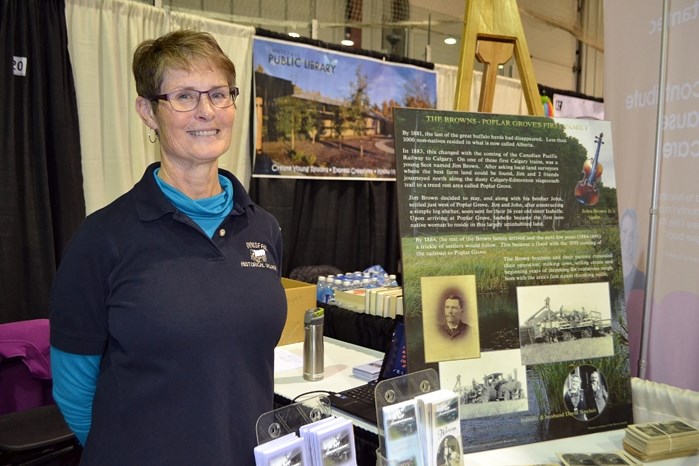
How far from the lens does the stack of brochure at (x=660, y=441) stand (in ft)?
4.47

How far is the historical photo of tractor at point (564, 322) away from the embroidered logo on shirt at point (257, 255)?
650mm

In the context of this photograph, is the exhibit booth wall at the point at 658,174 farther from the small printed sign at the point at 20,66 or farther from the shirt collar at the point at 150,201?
the small printed sign at the point at 20,66

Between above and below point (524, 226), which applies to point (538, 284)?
below

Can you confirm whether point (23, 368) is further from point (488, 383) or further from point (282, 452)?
point (488, 383)

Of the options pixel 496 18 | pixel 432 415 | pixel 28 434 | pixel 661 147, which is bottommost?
pixel 28 434

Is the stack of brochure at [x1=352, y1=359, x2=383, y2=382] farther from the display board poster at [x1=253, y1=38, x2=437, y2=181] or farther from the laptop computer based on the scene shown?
the display board poster at [x1=253, y1=38, x2=437, y2=181]

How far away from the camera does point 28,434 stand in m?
1.94

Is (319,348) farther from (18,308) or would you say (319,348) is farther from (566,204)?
(18,308)

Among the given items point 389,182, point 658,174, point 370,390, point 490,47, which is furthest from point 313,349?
point 389,182

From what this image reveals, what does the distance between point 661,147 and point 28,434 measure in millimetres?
2437

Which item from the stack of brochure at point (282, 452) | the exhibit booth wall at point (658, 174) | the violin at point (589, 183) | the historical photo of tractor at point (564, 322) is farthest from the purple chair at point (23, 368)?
the exhibit booth wall at point (658, 174)

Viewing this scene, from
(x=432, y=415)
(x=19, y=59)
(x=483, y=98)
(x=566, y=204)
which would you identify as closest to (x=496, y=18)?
(x=483, y=98)

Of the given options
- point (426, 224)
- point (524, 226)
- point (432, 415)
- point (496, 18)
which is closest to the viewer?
point (432, 415)

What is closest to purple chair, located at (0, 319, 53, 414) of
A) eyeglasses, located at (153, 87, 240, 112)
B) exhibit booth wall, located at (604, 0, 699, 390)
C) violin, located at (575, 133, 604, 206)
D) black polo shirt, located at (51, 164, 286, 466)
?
black polo shirt, located at (51, 164, 286, 466)
